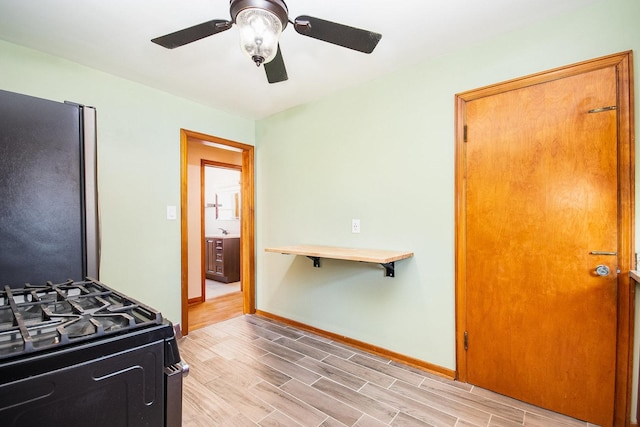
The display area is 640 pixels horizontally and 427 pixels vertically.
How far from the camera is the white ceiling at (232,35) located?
1656mm

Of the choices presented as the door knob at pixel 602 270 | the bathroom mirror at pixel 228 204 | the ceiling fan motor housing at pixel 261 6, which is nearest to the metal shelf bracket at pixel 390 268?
the door knob at pixel 602 270

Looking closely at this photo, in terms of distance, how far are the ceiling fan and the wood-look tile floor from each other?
6.48 ft

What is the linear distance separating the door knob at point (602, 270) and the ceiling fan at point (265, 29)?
172 centimetres

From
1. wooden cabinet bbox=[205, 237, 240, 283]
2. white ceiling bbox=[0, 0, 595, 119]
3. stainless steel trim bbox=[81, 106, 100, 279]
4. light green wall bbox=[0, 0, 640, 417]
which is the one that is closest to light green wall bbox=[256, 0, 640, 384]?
light green wall bbox=[0, 0, 640, 417]

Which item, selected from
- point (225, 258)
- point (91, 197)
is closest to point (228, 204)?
point (225, 258)

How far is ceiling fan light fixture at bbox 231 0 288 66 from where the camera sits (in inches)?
49.6

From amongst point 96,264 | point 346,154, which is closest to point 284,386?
point 96,264

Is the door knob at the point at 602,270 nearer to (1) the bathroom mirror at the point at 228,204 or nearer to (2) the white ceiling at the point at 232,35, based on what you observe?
(2) the white ceiling at the point at 232,35

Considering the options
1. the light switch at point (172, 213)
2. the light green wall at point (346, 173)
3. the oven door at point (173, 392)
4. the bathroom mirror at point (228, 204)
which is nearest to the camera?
the oven door at point (173, 392)

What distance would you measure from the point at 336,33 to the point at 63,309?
1533 mm

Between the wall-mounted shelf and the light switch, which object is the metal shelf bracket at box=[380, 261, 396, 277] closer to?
the wall-mounted shelf

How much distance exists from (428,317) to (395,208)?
867 mm

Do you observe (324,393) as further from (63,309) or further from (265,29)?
(265,29)

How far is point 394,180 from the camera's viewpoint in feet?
7.93
